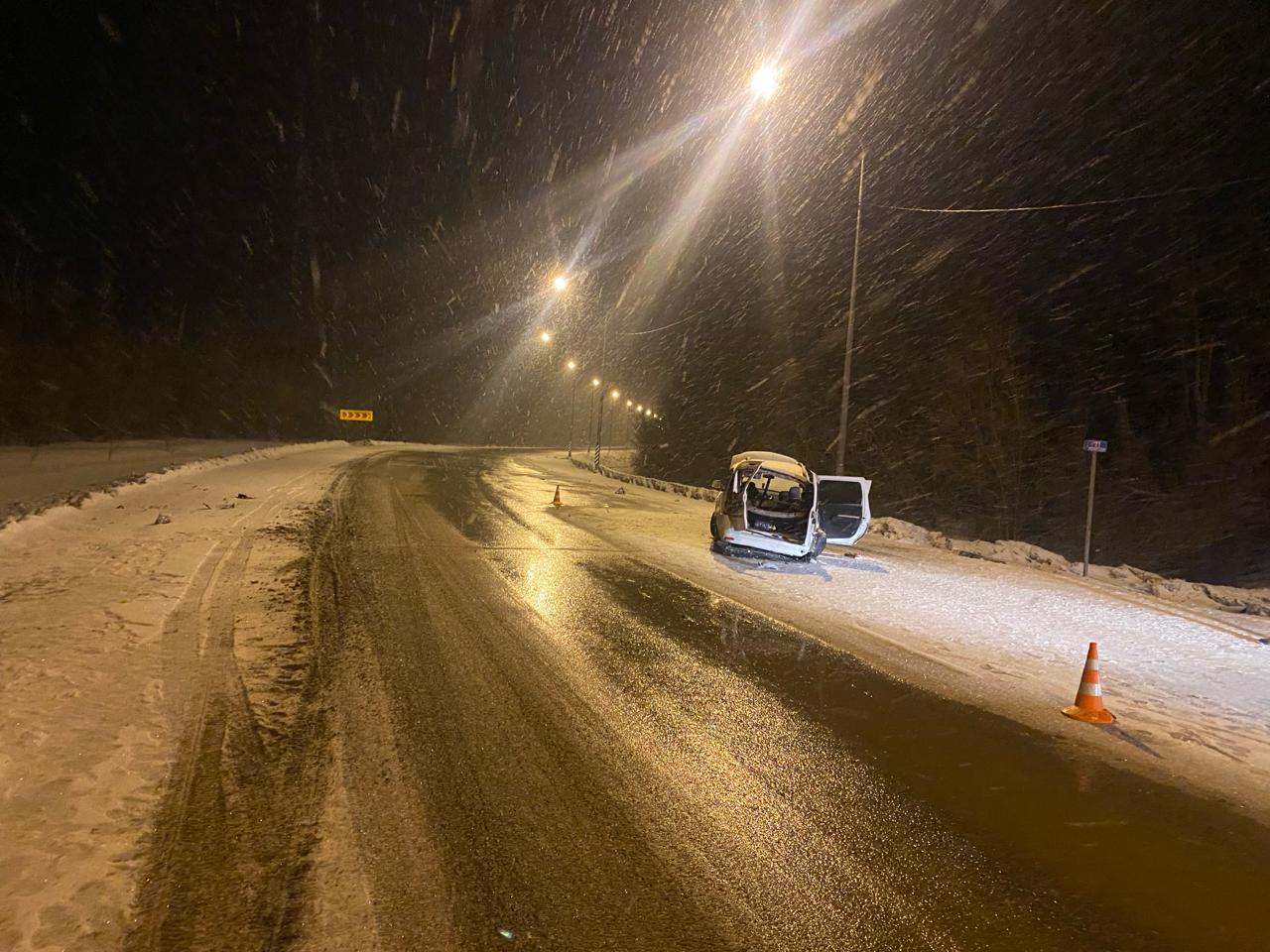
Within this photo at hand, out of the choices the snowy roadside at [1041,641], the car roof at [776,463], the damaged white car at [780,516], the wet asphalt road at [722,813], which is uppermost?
the car roof at [776,463]

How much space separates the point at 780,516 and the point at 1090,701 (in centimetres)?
699

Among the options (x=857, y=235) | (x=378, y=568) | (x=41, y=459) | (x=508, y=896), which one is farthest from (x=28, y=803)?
(x=41, y=459)

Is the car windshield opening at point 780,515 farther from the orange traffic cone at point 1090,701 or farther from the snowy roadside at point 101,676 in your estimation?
the snowy roadside at point 101,676

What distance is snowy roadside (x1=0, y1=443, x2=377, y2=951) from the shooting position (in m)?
3.03

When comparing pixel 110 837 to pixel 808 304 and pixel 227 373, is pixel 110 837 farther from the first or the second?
pixel 227 373

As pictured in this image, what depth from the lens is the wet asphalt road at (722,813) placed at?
307cm

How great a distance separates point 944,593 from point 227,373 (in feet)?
302

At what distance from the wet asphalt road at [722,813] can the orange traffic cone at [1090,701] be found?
0.84 metres

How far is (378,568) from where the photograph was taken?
9.90 meters

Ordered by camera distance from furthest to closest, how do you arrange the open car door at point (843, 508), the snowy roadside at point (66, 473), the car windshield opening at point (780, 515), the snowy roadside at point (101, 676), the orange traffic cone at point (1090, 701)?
the open car door at point (843, 508), the snowy roadside at point (66, 473), the car windshield opening at point (780, 515), the orange traffic cone at point (1090, 701), the snowy roadside at point (101, 676)

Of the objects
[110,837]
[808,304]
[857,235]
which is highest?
[808,304]

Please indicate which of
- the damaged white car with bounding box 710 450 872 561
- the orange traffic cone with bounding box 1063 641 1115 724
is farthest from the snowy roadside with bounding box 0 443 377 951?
the damaged white car with bounding box 710 450 872 561

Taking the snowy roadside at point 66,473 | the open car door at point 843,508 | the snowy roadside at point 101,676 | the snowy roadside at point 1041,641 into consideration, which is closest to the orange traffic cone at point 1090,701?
the snowy roadside at point 1041,641

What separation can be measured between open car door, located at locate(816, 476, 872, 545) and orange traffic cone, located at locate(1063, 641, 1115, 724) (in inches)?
292
